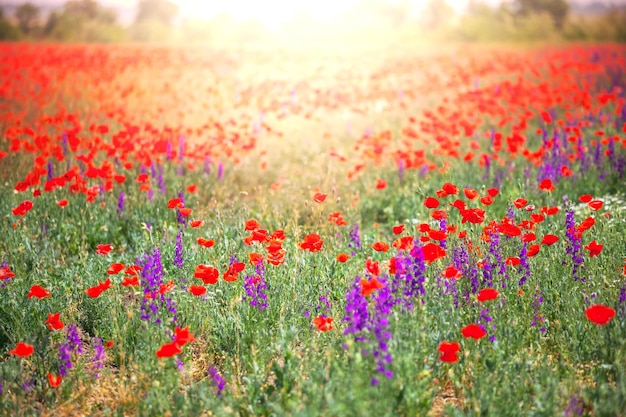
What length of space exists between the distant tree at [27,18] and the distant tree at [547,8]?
18470 mm

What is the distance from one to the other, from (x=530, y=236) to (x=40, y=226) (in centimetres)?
353

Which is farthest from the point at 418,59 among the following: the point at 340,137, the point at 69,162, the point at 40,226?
the point at 40,226

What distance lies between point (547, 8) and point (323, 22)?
9461 mm

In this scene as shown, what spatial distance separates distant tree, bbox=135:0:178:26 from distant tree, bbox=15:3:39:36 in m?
4.15

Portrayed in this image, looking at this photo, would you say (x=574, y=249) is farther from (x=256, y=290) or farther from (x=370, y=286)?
(x=256, y=290)

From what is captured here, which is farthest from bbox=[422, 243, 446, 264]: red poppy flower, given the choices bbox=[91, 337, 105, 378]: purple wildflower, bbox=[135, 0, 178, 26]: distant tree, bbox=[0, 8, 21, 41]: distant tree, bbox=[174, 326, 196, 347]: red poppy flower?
bbox=[135, 0, 178, 26]: distant tree

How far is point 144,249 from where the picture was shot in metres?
4.01

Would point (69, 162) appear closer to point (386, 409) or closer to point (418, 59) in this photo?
point (386, 409)

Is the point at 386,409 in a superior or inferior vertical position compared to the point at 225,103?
inferior

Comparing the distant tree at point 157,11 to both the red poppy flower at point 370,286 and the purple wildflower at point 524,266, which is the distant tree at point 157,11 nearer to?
the purple wildflower at point 524,266

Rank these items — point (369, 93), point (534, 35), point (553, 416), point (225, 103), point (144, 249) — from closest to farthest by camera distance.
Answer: point (553, 416)
point (144, 249)
point (225, 103)
point (369, 93)
point (534, 35)

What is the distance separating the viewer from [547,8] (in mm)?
25359

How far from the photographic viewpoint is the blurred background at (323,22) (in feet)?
60.9

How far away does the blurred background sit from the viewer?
60.9 ft
